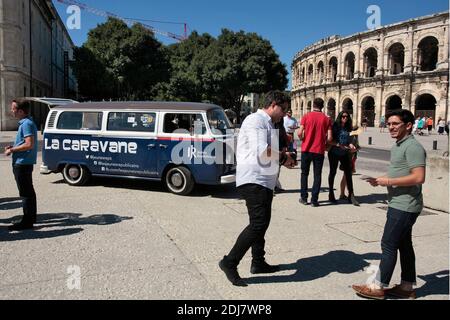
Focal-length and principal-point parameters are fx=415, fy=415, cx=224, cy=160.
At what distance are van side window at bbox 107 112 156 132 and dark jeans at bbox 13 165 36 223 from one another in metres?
3.19

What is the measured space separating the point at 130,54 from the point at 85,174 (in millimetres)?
34692

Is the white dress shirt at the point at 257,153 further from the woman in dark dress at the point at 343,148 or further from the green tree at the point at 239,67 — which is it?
the green tree at the point at 239,67

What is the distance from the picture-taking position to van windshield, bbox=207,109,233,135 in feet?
28.0

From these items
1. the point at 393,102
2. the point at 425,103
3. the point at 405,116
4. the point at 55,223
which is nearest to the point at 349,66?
the point at 393,102

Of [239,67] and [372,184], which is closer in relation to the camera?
[372,184]

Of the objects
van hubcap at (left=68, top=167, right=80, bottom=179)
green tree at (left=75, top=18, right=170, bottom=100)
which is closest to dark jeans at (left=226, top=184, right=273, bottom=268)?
van hubcap at (left=68, top=167, right=80, bottom=179)

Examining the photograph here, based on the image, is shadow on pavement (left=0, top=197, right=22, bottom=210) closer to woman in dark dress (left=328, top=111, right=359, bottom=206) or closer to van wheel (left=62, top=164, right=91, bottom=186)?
van wheel (left=62, top=164, right=91, bottom=186)

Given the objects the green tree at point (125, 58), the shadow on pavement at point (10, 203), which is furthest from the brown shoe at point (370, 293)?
the green tree at point (125, 58)

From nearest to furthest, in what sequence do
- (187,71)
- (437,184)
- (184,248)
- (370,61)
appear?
(184,248) < (437,184) < (187,71) < (370,61)

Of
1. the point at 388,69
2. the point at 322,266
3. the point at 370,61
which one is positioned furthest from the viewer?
the point at 370,61

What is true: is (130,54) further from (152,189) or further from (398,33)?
(152,189)

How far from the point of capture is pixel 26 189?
19.3 feet

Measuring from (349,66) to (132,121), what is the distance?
54.0 meters

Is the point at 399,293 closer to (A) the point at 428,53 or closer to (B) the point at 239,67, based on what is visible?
(B) the point at 239,67
